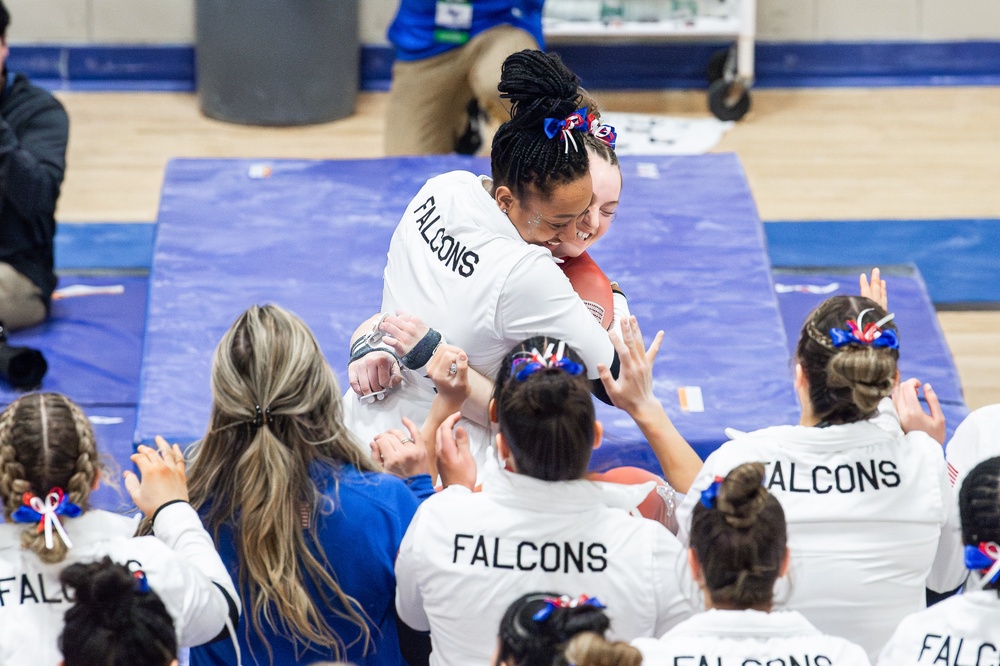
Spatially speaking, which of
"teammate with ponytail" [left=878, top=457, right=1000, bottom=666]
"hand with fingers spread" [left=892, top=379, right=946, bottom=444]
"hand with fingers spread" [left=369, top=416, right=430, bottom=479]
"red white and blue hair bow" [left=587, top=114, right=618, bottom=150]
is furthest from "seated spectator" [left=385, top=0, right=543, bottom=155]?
"teammate with ponytail" [left=878, top=457, right=1000, bottom=666]

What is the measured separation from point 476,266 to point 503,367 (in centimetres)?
37

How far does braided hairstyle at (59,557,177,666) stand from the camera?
1.56m

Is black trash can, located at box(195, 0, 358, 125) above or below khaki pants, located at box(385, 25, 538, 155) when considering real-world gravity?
below

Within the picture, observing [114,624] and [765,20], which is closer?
[114,624]

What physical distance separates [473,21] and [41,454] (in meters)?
3.23

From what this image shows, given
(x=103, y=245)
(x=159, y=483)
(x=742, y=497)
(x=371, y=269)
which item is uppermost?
(x=742, y=497)

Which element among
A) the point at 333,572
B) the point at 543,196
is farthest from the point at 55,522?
the point at 543,196

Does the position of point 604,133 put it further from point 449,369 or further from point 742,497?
point 742,497

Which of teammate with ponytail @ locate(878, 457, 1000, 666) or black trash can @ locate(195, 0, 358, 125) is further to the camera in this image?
black trash can @ locate(195, 0, 358, 125)

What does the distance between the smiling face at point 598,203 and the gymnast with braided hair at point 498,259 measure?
0.26 feet

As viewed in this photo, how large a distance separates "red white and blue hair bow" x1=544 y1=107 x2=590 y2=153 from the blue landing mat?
2.51 ft

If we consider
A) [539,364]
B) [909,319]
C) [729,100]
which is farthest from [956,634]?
[729,100]

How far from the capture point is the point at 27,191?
3.84 meters

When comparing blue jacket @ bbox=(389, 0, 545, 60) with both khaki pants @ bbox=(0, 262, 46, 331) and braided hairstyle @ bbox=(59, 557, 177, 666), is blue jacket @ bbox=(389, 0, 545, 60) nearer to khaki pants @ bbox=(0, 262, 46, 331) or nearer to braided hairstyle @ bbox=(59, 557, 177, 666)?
khaki pants @ bbox=(0, 262, 46, 331)
